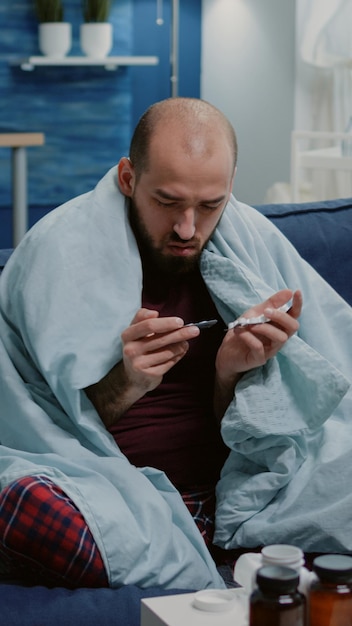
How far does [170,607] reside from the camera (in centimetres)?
121

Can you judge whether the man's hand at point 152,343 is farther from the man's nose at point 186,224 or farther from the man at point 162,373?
the man's nose at point 186,224

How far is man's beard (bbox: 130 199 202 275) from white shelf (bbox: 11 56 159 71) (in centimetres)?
378

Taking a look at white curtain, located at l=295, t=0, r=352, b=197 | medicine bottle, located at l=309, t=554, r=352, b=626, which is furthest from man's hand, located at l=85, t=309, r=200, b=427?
white curtain, located at l=295, t=0, r=352, b=197

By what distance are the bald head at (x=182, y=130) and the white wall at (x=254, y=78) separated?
3.61 metres

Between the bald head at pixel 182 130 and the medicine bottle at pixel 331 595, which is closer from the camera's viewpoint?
the medicine bottle at pixel 331 595

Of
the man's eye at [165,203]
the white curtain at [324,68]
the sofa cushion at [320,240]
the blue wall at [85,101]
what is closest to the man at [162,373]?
the man's eye at [165,203]

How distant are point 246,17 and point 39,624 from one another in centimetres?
452

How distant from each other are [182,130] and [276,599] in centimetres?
98

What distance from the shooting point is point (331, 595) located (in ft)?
3.47

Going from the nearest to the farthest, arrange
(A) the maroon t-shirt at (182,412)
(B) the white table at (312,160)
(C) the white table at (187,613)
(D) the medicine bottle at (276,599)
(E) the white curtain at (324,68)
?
(D) the medicine bottle at (276,599)
(C) the white table at (187,613)
(A) the maroon t-shirt at (182,412)
(B) the white table at (312,160)
(E) the white curtain at (324,68)

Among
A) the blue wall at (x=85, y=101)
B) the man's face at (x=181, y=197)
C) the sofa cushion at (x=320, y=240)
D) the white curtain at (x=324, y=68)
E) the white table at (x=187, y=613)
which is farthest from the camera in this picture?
the blue wall at (x=85, y=101)

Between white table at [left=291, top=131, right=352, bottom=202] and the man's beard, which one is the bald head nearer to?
the man's beard

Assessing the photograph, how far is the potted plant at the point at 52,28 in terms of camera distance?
5488 mm

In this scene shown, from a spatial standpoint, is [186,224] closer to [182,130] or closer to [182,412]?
[182,130]
